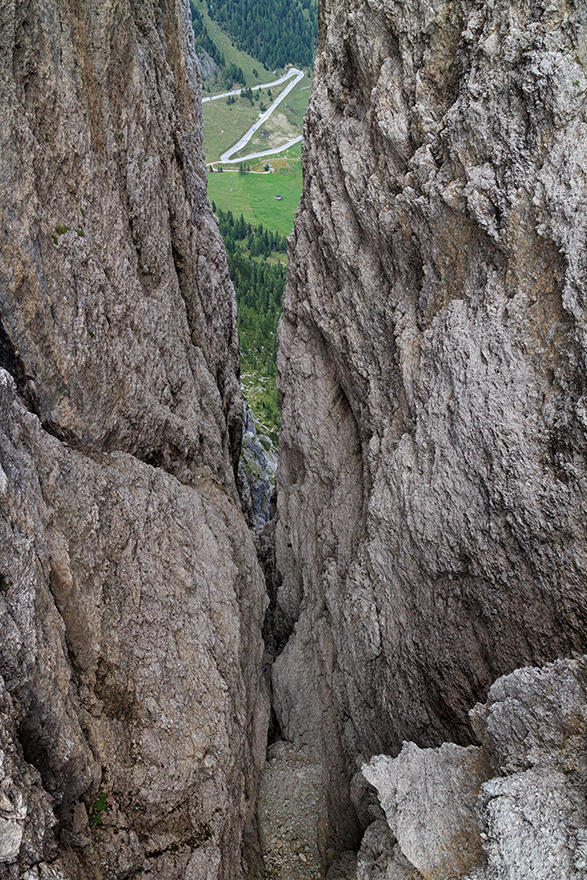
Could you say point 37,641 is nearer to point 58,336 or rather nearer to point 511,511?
point 58,336

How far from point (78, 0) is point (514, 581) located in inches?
669

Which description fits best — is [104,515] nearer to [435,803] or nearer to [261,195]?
[435,803]

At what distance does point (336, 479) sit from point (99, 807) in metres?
11.7

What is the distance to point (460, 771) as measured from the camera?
9.91 meters

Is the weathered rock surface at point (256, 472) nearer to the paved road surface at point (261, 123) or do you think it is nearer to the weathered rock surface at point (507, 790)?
the weathered rock surface at point (507, 790)

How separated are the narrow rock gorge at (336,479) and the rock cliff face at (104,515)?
0.24 ft

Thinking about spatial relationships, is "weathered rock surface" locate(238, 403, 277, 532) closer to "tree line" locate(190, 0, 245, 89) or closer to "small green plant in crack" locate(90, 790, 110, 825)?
"small green plant in crack" locate(90, 790, 110, 825)

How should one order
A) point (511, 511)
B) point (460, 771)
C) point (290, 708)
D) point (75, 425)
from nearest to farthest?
point (460, 771) < point (511, 511) < point (75, 425) < point (290, 708)

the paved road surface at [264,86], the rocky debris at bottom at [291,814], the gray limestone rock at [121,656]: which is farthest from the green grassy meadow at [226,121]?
the rocky debris at bottom at [291,814]

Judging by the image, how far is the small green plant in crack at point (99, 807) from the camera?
1042 cm

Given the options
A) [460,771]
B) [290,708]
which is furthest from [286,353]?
[460,771]

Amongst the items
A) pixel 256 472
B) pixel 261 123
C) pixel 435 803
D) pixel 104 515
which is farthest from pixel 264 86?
pixel 435 803

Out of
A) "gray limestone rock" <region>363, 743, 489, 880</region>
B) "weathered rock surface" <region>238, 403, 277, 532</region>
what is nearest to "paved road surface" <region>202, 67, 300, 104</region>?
"weathered rock surface" <region>238, 403, 277, 532</region>

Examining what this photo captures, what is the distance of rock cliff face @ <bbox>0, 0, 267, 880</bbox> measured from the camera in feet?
30.9
